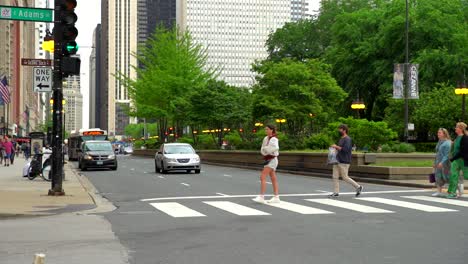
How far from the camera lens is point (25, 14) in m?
16.2

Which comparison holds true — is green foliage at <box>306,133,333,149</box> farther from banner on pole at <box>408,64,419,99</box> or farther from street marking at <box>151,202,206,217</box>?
street marking at <box>151,202,206,217</box>

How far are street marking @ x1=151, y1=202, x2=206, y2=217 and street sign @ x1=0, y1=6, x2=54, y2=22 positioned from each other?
514cm

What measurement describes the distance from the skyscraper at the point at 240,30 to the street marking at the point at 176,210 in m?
170

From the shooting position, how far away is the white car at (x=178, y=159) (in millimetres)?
32750

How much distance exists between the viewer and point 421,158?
27.1 m

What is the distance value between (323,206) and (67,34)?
7345 mm

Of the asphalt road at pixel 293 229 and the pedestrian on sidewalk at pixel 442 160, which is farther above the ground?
the pedestrian on sidewalk at pixel 442 160

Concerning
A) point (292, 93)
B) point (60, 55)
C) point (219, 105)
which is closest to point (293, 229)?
point (60, 55)

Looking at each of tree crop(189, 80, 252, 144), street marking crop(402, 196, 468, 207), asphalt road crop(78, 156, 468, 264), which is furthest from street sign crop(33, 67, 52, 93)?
tree crop(189, 80, 252, 144)

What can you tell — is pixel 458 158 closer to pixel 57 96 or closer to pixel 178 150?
pixel 57 96

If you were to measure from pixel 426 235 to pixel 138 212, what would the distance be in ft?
20.6

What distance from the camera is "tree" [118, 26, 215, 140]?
68812 millimetres

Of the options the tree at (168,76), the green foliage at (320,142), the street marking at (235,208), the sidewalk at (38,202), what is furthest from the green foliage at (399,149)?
the tree at (168,76)

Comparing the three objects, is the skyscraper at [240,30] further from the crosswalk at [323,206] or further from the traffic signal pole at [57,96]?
the crosswalk at [323,206]
